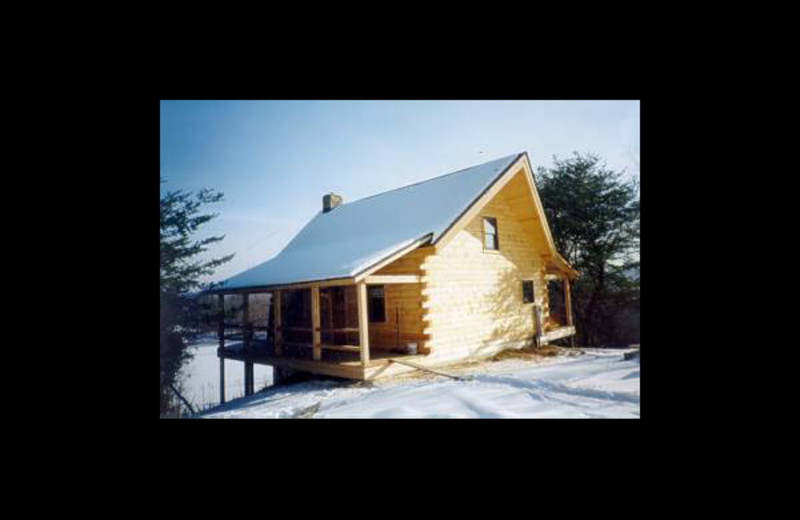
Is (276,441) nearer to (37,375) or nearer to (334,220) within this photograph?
(37,375)

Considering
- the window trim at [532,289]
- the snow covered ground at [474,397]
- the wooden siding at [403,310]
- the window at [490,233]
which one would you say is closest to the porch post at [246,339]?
the snow covered ground at [474,397]

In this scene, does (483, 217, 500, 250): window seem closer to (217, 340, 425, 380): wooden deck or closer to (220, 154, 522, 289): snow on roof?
(220, 154, 522, 289): snow on roof

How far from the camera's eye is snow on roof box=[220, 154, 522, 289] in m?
8.95

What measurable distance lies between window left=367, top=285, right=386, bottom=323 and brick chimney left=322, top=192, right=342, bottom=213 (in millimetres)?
6002

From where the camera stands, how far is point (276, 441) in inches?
179

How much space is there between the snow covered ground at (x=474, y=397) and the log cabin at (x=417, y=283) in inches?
36.7

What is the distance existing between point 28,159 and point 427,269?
6.96 metres

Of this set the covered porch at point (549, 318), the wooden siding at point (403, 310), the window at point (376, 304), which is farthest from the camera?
the covered porch at point (549, 318)

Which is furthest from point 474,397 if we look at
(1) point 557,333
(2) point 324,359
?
(1) point 557,333

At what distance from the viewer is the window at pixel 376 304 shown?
1027 cm

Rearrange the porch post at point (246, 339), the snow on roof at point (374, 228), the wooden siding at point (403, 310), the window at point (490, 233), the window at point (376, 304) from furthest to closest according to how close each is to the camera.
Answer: the porch post at point (246, 339)
the window at point (490, 233)
the window at point (376, 304)
the wooden siding at point (403, 310)
the snow on roof at point (374, 228)

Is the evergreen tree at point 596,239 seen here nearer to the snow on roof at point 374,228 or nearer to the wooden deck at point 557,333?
the wooden deck at point 557,333

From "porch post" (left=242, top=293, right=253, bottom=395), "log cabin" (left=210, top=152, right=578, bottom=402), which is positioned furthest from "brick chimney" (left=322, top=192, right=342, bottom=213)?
"porch post" (left=242, top=293, right=253, bottom=395)

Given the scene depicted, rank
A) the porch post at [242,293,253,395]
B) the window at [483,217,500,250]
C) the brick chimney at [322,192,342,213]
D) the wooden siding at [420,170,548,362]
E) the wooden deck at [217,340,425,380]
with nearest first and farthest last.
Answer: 1. the wooden deck at [217,340,425,380]
2. the wooden siding at [420,170,548,362]
3. the window at [483,217,500,250]
4. the porch post at [242,293,253,395]
5. the brick chimney at [322,192,342,213]
